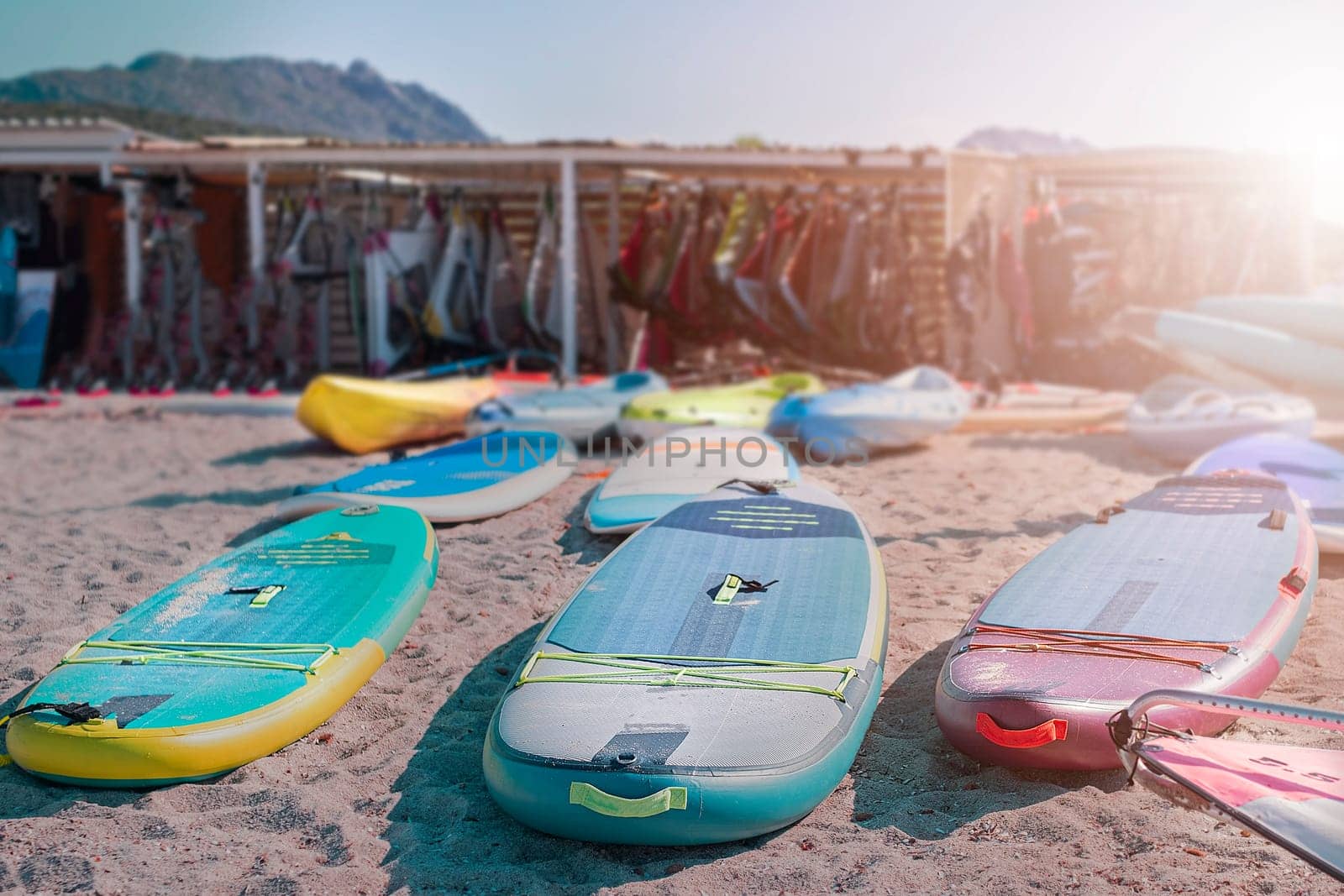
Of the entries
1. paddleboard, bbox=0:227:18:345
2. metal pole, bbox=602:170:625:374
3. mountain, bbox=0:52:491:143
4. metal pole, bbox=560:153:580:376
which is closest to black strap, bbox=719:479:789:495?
metal pole, bbox=560:153:580:376

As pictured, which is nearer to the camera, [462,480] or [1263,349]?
[462,480]

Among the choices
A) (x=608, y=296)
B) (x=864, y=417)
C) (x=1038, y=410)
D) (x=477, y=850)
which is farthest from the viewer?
(x=608, y=296)

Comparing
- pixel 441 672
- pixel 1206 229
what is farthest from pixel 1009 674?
pixel 1206 229

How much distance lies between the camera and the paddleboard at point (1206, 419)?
5.57 metres

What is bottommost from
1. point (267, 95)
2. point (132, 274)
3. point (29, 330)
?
point (29, 330)

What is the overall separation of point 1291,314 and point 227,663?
6.75 meters

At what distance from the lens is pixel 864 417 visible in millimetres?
5910

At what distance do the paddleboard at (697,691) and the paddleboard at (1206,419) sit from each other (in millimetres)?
3034

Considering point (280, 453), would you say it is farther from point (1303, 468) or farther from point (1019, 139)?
point (1019, 139)

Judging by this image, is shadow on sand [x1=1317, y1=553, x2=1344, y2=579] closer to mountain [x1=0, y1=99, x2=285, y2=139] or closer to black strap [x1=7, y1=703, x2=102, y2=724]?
black strap [x1=7, y1=703, x2=102, y2=724]

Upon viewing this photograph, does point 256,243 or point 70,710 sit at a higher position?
point 256,243

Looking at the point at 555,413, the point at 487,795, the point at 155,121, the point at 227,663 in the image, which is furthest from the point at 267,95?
the point at 487,795

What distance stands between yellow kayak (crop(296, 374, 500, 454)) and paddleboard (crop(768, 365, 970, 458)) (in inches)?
73.0

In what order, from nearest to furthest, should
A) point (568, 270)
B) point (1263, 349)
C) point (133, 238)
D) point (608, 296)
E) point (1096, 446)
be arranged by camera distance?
1. point (1096, 446)
2. point (1263, 349)
3. point (568, 270)
4. point (133, 238)
5. point (608, 296)
